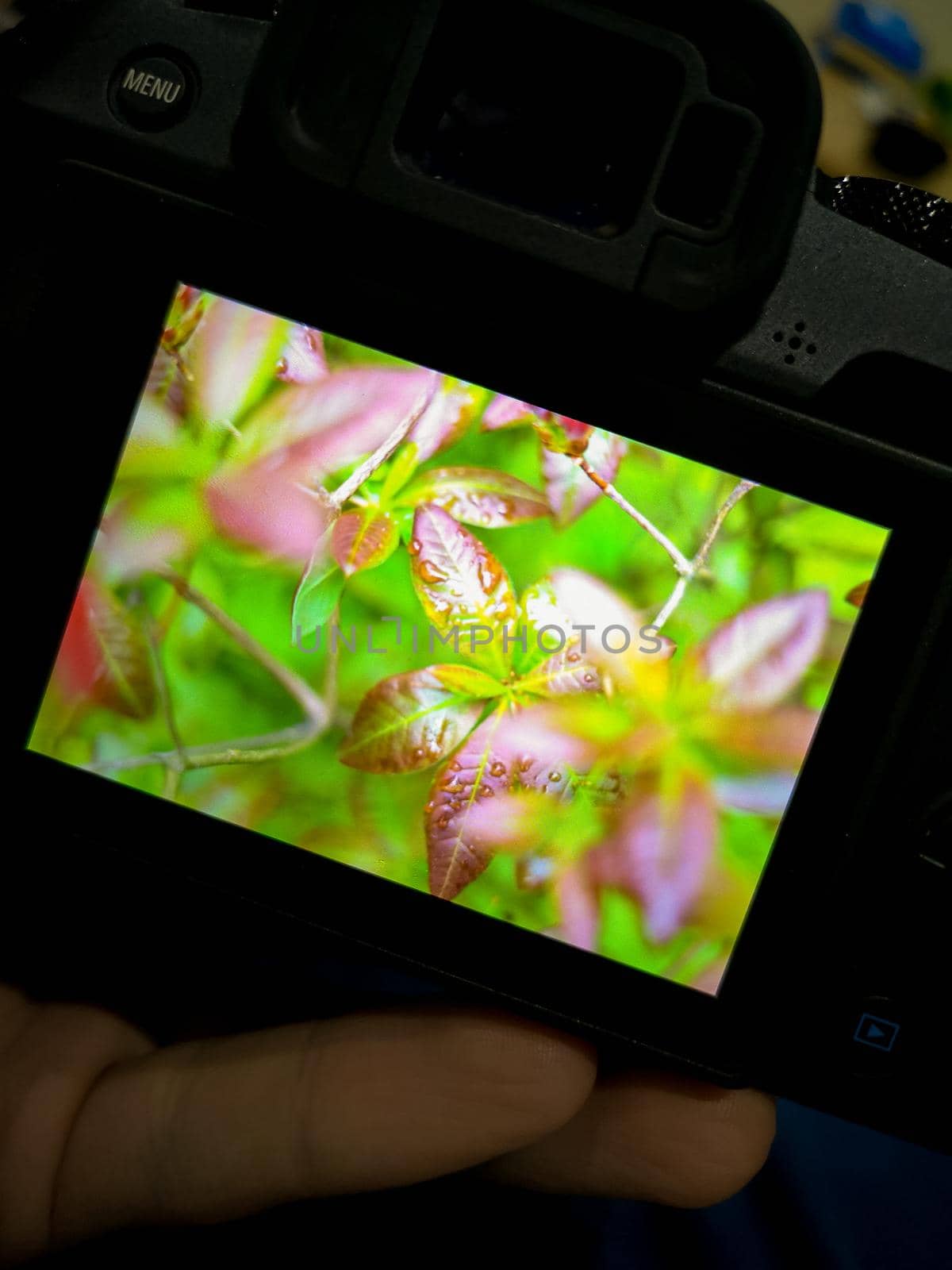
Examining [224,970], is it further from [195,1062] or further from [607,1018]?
[607,1018]

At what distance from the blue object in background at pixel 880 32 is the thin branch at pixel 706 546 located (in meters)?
0.53

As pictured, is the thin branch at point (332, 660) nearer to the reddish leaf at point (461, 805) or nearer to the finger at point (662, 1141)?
the reddish leaf at point (461, 805)

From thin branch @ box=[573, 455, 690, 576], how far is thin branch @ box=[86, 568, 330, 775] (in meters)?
0.15

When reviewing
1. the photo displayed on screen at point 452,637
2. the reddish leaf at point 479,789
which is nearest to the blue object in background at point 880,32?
the photo displayed on screen at point 452,637

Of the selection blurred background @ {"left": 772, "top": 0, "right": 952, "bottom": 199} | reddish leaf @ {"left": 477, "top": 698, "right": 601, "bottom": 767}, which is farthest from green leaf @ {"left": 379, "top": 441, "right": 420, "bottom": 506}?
blurred background @ {"left": 772, "top": 0, "right": 952, "bottom": 199}

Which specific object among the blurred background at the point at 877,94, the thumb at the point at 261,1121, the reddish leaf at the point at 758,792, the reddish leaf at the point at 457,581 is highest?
the blurred background at the point at 877,94

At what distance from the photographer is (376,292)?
0.42 meters

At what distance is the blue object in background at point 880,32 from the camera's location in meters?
0.75

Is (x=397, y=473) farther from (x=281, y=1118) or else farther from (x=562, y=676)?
(x=281, y=1118)

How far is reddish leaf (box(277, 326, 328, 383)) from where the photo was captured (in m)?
0.42

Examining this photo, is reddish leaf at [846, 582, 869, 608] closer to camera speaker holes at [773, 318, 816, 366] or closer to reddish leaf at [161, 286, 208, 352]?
camera speaker holes at [773, 318, 816, 366]

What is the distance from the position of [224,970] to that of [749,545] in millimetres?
322

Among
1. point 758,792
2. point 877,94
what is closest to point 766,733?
point 758,792

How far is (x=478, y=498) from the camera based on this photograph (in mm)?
423
